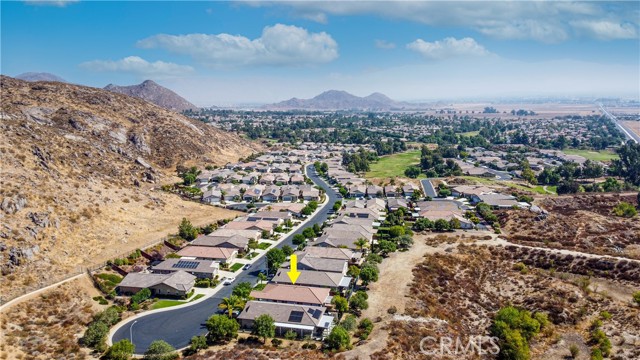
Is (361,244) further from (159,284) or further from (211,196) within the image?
(211,196)

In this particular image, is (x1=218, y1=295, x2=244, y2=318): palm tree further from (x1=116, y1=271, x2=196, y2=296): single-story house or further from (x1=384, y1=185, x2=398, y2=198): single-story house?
(x1=384, y1=185, x2=398, y2=198): single-story house

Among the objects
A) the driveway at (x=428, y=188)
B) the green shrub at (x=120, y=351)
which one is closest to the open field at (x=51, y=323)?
the green shrub at (x=120, y=351)

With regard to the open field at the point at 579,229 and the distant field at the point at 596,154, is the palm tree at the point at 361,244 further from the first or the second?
the distant field at the point at 596,154

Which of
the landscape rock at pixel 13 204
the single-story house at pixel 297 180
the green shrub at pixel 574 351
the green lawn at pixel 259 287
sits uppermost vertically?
the landscape rock at pixel 13 204

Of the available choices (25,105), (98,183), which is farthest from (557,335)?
(25,105)

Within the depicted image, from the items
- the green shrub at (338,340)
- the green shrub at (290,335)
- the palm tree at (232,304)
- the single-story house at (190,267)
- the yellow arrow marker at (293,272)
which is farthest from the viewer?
the single-story house at (190,267)

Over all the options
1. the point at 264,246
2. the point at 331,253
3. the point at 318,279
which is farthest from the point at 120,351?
the point at 264,246

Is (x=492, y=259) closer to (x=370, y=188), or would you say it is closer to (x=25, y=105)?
(x=370, y=188)
